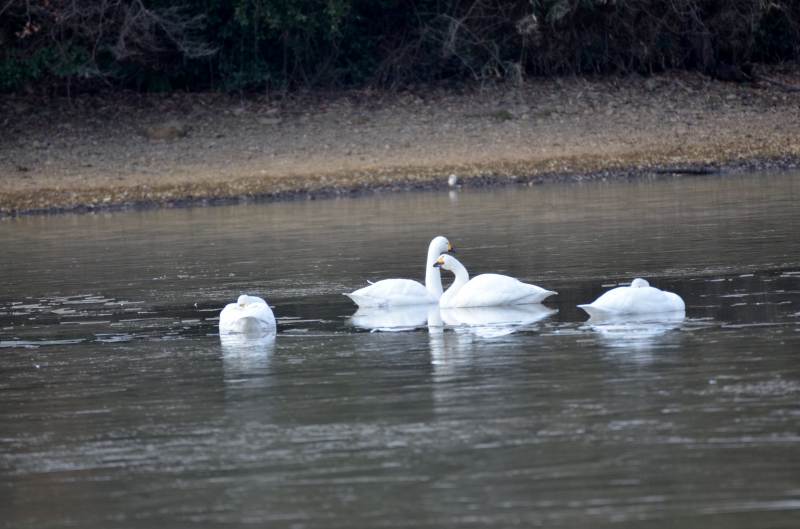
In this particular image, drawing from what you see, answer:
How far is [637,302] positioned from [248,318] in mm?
3043

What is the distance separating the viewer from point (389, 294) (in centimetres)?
1377

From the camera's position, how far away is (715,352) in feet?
34.0

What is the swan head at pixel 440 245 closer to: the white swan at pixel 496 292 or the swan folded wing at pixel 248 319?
the white swan at pixel 496 292

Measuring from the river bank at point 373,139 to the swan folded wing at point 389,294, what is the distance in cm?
1297

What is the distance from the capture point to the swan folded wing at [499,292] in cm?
1315

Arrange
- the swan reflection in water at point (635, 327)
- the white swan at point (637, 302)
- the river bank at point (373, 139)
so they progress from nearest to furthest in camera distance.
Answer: the swan reflection in water at point (635, 327), the white swan at point (637, 302), the river bank at point (373, 139)

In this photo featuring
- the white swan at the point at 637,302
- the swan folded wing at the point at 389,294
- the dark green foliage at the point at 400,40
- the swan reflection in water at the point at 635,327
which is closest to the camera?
the swan reflection in water at the point at 635,327

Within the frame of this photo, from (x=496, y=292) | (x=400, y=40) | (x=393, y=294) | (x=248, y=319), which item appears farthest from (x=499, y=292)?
(x=400, y=40)

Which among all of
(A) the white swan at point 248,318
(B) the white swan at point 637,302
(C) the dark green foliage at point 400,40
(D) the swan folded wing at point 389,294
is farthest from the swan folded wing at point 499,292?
(C) the dark green foliage at point 400,40

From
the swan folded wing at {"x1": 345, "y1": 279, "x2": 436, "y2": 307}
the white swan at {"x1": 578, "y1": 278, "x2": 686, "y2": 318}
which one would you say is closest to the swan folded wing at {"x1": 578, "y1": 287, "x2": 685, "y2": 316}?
the white swan at {"x1": 578, "y1": 278, "x2": 686, "y2": 318}

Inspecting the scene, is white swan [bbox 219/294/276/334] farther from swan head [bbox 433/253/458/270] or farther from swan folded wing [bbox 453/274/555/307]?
swan head [bbox 433/253/458/270]

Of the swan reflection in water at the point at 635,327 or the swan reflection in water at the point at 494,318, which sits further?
the swan reflection in water at the point at 494,318

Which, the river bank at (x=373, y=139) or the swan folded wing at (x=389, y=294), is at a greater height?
the river bank at (x=373, y=139)

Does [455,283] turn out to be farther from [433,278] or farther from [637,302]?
[637,302]
